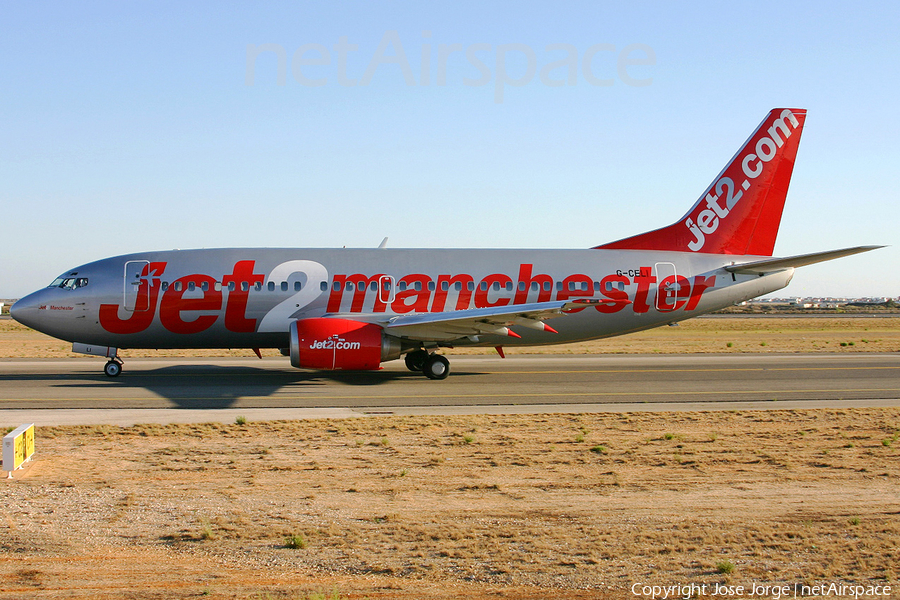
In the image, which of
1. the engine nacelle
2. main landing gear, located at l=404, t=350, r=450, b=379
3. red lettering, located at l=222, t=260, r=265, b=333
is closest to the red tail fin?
main landing gear, located at l=404, t=350, r=450, b=379

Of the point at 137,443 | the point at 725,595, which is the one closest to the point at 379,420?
the point at 137,443

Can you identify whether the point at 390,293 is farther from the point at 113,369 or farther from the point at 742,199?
the point at 742,199

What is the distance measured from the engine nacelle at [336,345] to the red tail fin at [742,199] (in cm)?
998

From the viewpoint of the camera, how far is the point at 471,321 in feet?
70.7

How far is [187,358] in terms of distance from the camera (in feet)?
103

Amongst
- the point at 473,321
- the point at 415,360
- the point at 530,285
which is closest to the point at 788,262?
the point at 530,285

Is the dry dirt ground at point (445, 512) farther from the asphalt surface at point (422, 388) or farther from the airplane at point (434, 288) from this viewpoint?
the airplane at point (434, 288)

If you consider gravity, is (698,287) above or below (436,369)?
above

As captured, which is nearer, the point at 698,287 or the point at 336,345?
the point at 336,345

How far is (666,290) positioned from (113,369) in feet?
60.7

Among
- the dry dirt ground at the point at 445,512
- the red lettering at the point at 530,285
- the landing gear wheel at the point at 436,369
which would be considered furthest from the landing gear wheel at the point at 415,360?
the dry dirt ground at the point at 445,512

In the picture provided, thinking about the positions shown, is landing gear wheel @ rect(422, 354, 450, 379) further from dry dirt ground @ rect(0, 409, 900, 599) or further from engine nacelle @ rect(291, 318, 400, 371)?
dry dirt ground @ rect(0, 409, 900, 599)

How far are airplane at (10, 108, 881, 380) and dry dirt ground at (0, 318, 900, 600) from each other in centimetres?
842

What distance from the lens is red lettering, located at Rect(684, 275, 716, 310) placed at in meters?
25.1
